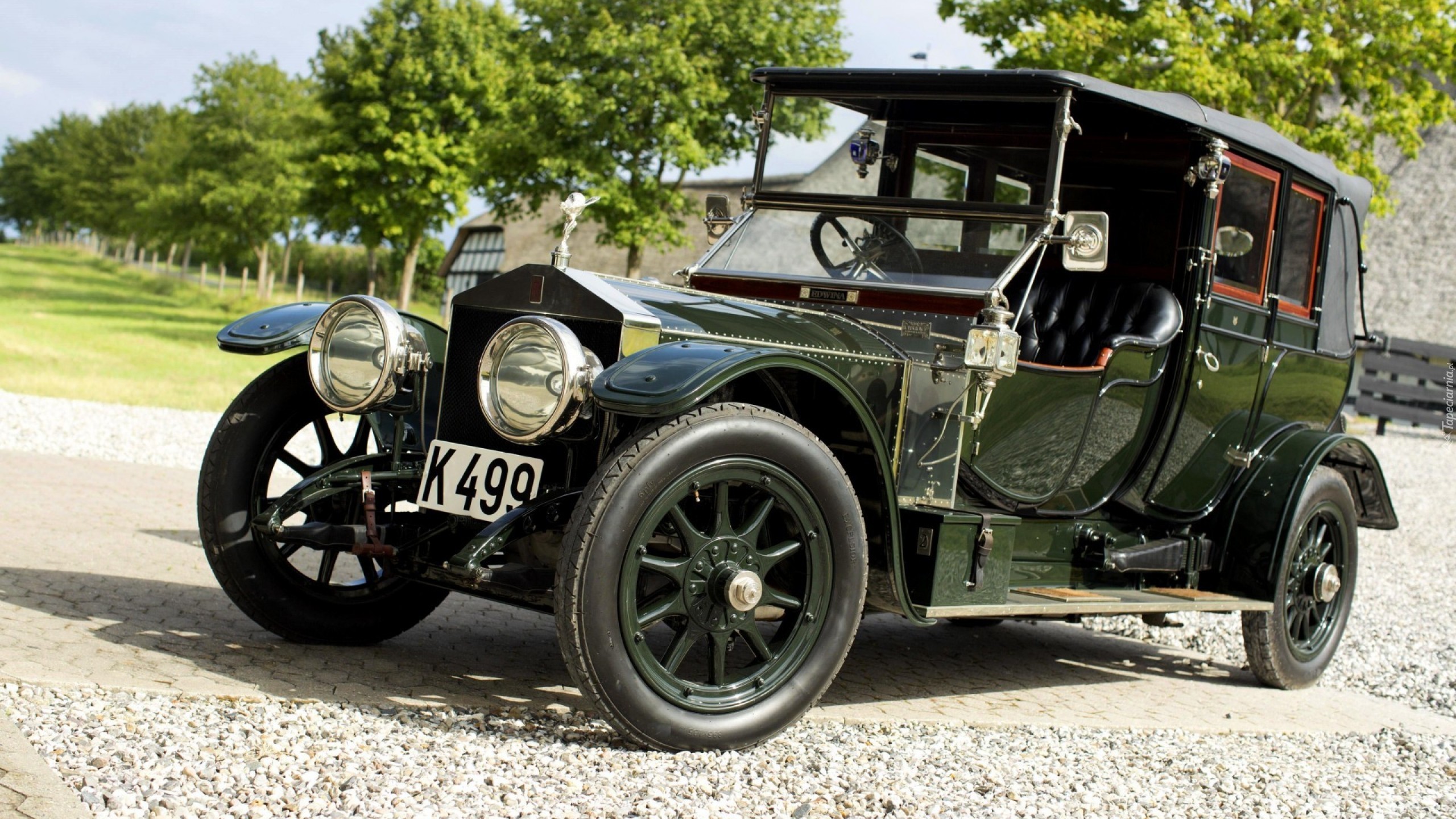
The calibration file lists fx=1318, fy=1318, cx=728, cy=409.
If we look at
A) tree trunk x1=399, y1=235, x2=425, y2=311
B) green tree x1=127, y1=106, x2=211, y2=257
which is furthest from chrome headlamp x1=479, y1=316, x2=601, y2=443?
green tree x1=127, y1=106, x2=211, y2=257

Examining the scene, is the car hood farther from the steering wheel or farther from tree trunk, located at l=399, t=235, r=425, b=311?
tree trunk, located at l=399, t=235, r=425, b=311

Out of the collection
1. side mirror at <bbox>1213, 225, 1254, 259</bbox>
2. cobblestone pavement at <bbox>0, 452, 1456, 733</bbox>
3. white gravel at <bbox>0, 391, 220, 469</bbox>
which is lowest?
white gravel at <bbox>0, 391, 220, 469</bbox>

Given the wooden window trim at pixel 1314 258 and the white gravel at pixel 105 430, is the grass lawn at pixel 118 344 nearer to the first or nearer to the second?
the white gravel at pixel 105 430

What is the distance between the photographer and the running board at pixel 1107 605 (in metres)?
4.89

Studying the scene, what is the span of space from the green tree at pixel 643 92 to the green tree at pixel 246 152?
17808 millimetres

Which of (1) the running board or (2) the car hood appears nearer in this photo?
(2) the car hood

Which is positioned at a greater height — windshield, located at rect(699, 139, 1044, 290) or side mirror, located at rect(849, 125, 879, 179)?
side mirror, located at rect(849, 125, 879, 179)

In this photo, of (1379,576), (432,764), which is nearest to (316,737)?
(432,764)

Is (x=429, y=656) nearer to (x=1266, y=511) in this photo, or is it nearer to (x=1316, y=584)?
(x=1266, y=511)

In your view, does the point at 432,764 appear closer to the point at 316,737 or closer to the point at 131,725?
the point at 316,737

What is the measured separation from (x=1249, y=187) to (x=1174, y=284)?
0.64 m

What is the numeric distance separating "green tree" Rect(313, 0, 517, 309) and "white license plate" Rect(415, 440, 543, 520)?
3022cm

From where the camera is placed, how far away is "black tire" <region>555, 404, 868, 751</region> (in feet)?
12.3

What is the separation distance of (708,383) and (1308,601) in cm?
433
